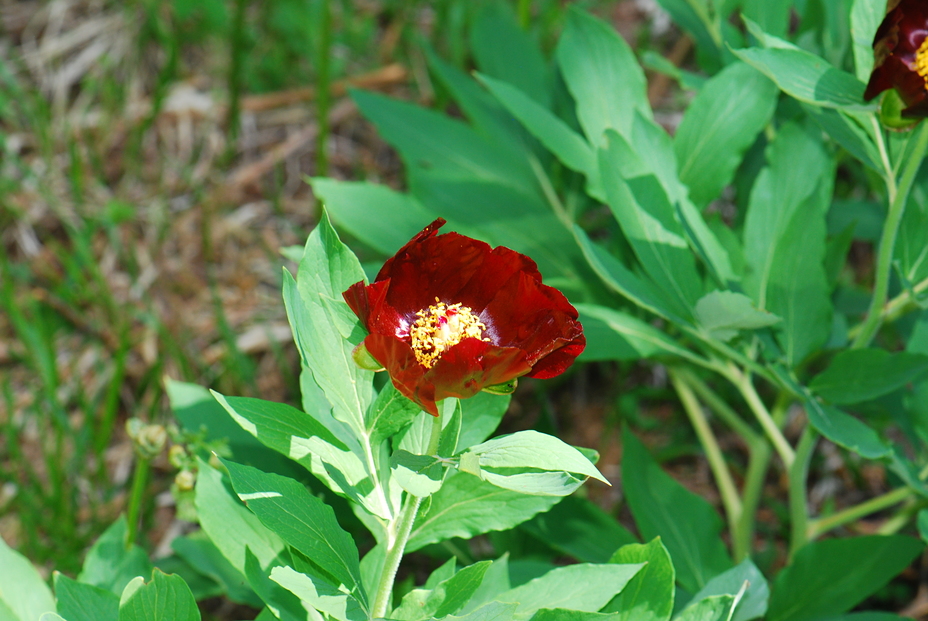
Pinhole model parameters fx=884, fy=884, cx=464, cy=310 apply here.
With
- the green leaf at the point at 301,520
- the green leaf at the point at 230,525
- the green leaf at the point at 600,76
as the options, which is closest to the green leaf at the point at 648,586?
the green leaf at the point at 301,520

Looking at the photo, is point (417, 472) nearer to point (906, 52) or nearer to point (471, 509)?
point (471, 509)

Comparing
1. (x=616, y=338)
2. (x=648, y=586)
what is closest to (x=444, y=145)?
(x=616, y=338)

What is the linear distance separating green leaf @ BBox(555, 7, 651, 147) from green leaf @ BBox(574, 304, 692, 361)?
28 cm

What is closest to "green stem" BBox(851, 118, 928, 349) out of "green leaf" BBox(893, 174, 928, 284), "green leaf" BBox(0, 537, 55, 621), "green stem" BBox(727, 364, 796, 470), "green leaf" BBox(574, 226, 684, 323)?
"green leaf" BBox(893, 174, 928, 284)

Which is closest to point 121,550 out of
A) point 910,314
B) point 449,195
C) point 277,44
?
point 449,195

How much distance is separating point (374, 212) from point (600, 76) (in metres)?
0.39

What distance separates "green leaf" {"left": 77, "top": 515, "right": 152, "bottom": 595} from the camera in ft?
3.41

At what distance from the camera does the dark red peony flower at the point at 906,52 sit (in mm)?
918

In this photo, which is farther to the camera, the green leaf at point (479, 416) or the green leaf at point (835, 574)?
the green leaf at point (835, 574)

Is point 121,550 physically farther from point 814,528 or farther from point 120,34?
point 120,34

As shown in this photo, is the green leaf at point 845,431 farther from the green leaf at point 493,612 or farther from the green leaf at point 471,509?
the green leaf at point 493,612

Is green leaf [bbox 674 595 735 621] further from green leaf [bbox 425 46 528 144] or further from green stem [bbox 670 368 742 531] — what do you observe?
green leaf [bbox 425 46 528 144]

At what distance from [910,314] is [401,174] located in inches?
52.9

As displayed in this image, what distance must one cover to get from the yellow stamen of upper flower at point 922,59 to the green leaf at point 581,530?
67 centimetres
